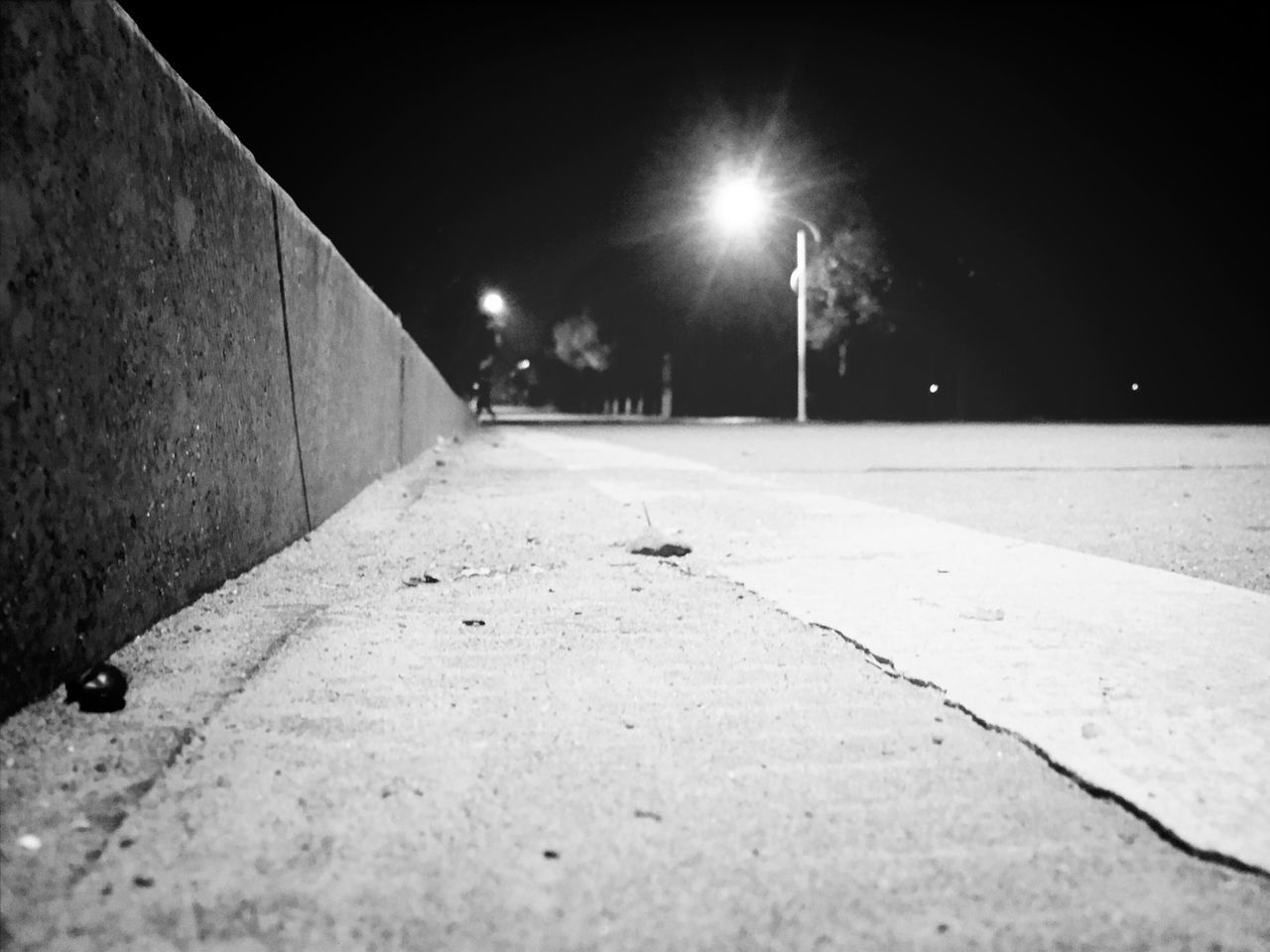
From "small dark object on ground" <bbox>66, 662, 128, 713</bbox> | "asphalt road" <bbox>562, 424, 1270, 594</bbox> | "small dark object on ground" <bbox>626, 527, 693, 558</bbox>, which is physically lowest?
"asphalt road" <bbox>562, 424, 1270, 594</bbox>

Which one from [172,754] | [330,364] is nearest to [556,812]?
[172,754]

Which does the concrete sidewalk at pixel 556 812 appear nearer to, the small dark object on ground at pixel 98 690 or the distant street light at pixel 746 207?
the small dark object on ground at pixel 98 690

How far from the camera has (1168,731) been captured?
2.04m

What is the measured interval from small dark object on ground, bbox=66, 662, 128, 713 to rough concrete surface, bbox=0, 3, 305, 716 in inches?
2.7

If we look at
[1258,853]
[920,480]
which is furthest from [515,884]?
[920,480]

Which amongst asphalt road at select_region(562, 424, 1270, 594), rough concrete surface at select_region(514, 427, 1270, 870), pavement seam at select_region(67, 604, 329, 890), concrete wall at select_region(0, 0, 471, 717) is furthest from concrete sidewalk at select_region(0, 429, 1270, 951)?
asphalt road at select_region(562, 424, 1270, 594)

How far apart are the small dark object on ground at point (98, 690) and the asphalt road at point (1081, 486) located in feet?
13.6

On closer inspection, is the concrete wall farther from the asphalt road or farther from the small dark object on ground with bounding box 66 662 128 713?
the asphalt road

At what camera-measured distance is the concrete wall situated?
1985 millimetres

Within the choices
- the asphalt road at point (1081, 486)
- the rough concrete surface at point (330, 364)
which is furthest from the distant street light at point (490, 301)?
the rough concrete surface at point (330, 364)

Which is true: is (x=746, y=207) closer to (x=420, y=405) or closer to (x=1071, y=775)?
(x=420, y=405)

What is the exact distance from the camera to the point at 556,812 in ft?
5.58

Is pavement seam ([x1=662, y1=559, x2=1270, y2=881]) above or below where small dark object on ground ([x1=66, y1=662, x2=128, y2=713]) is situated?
below

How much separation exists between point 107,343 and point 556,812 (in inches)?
69.2
